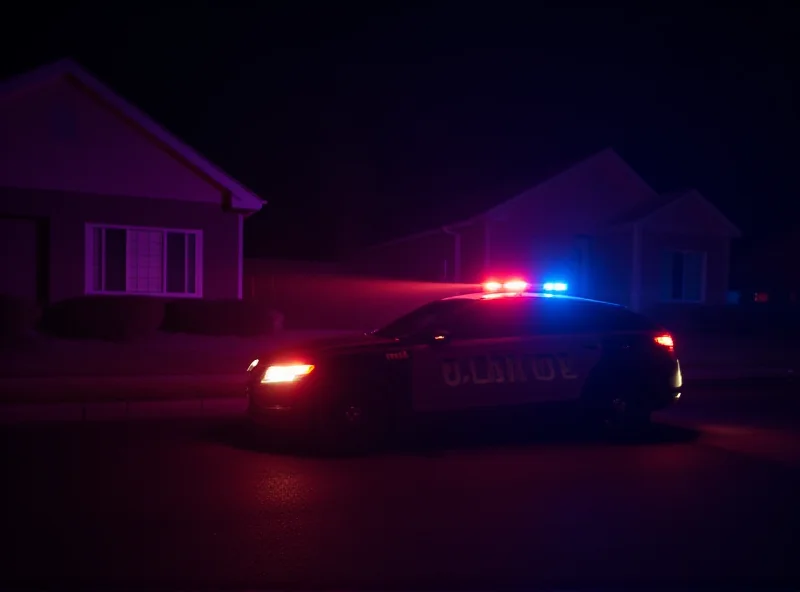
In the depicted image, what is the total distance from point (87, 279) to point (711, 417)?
538 inches

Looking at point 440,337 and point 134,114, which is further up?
point 134,114

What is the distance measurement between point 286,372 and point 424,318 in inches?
77.9

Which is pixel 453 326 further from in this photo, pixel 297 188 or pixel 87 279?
pixel 297 188

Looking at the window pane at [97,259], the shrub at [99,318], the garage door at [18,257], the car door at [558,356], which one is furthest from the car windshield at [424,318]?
the garage door at [18,257]

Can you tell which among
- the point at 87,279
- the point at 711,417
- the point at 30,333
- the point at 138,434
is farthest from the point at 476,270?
the point at 138,434

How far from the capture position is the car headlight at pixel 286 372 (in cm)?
803

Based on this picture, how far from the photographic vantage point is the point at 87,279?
18.2 m

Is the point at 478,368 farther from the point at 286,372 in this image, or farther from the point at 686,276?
the point at 686,276

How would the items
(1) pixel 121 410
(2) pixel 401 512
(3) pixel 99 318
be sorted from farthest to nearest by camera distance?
(3) pixel 99 318
(1) pixel 121 410
(2) pixel 401 512

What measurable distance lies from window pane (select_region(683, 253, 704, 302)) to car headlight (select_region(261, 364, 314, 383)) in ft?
68.5

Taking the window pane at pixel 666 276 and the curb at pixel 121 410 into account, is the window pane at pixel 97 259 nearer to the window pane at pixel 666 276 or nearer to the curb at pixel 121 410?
the curb at pixel 121 410

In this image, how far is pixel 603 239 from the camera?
25672mm

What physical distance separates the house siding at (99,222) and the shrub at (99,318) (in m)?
0.91

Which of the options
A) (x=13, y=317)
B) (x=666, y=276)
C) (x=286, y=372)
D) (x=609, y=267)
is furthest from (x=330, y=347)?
(x=666, y=276)
